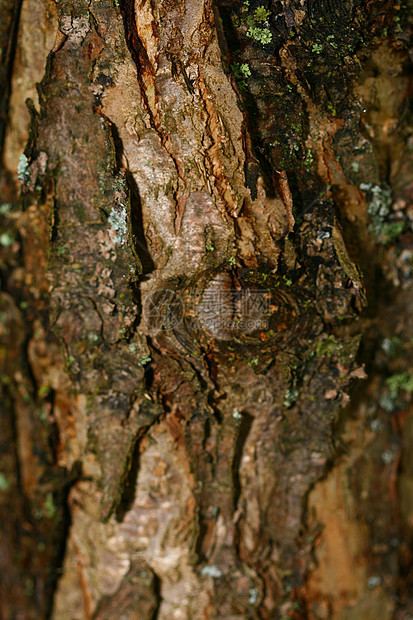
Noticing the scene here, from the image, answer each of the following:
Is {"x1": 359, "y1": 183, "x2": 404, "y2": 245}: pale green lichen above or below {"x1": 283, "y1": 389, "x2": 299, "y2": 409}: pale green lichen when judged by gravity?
above

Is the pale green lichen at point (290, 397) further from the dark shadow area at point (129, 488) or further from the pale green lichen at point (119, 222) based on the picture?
the pale green lichen at point (119, 222)

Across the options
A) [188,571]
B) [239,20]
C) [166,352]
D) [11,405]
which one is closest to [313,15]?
[239,20]

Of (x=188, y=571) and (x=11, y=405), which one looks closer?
(x=11, y=405)

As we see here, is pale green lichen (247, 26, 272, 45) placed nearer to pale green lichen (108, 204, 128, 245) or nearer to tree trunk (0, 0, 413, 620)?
tree trunk (0, 0, 413, 620)

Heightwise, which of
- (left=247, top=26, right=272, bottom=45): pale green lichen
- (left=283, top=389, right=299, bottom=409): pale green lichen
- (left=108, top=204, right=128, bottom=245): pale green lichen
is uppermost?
(left=247, top=26, right=272, bottom=45): pale green lichen

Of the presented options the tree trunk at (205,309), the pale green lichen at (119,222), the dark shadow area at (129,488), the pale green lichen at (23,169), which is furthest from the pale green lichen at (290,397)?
the pale green lichen at (23,169)

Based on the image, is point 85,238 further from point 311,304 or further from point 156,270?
point 311,304

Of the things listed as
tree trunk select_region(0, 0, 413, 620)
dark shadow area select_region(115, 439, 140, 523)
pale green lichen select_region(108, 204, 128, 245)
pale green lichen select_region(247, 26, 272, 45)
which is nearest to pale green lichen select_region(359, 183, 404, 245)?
tree trunk select_region(0, 0, 413, 620)

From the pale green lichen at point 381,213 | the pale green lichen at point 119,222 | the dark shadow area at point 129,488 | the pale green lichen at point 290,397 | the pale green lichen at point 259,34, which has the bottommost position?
the dark shadow area at point 129,488

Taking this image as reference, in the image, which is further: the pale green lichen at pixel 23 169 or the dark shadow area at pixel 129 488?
the dark shadow area at pixel 129 488
